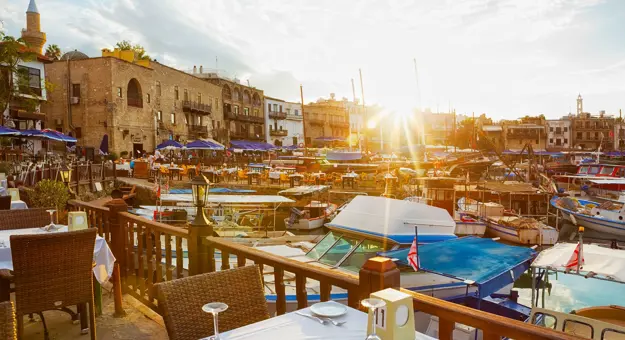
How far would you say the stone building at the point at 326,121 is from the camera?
81500mm

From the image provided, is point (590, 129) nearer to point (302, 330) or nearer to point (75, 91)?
point (75, 91)

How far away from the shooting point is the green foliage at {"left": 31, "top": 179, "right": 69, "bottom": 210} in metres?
12.2

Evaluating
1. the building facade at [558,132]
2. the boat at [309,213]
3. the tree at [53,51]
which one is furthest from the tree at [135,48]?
the building facade at [558,132]

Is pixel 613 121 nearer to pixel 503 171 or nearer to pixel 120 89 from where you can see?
pixel 503 171

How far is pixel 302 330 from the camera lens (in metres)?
2.66

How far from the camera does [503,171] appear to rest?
50.3m

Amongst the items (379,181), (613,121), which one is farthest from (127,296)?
(613,121)

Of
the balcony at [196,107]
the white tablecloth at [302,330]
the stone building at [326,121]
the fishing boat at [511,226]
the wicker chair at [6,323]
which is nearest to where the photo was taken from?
the wicker chair at [6,323]

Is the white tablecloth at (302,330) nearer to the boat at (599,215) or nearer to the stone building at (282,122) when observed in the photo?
the boat at (599,215)

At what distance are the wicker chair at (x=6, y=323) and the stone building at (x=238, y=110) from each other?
58778mm

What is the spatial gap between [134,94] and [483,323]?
46930 mm

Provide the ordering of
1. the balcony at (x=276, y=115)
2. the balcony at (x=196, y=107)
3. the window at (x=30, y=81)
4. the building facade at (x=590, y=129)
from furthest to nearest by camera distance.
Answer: the building facade at (x=590, y=129)
the balcony at (x=276, y=115)
the balcony at (x=196, y=107)
the window at (x=30, y=81)

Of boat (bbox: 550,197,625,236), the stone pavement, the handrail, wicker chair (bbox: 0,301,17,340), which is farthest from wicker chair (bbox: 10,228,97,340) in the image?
boat (bbox: 550,197,625,236)

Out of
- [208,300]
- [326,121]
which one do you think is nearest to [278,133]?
[326,121]
